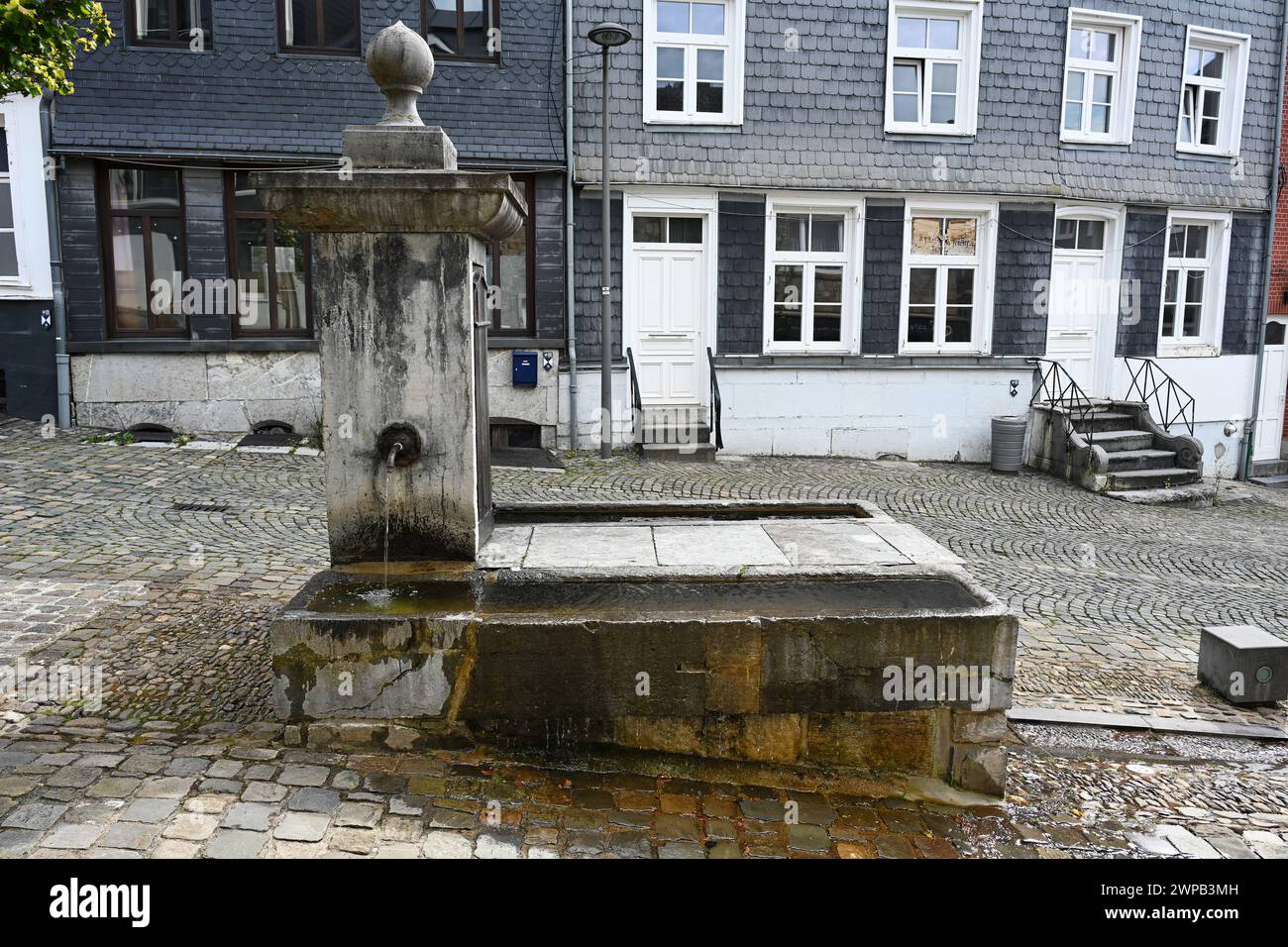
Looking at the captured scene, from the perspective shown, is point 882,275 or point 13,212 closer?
point 13,212

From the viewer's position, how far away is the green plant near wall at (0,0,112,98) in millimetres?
6938

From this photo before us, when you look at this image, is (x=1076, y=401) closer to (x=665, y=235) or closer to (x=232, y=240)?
(x=665, y=235)

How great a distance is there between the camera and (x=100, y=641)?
5.44m

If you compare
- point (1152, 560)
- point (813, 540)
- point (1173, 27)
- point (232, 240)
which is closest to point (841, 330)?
point (1152, 560)

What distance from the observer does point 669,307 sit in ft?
44.3

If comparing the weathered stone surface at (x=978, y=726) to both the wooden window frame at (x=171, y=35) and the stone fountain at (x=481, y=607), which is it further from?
the wooden window frame at (x=171, y=35)

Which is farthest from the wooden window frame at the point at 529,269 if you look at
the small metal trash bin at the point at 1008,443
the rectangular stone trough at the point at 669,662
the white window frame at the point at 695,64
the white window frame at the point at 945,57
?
the rectangular stone trough at the point at 669,662

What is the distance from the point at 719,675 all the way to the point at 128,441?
34.4ft

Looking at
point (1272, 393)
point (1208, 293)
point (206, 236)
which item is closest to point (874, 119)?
point (1208, 293)

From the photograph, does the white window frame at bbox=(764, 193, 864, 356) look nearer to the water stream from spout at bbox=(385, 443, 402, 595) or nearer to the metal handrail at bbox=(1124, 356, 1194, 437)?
the metal handrail at bbox=(1124, 356, 1194, 437)

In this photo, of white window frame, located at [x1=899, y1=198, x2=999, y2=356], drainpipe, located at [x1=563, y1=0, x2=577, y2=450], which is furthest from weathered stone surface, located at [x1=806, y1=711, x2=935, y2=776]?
white window frame, located at [x1=899, y1=198, x2=999, y2=356]

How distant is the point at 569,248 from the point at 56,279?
642cm

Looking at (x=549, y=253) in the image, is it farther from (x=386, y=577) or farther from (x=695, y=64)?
(x=386, y=577)

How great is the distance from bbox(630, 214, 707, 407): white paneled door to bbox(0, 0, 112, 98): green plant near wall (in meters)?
6.85
